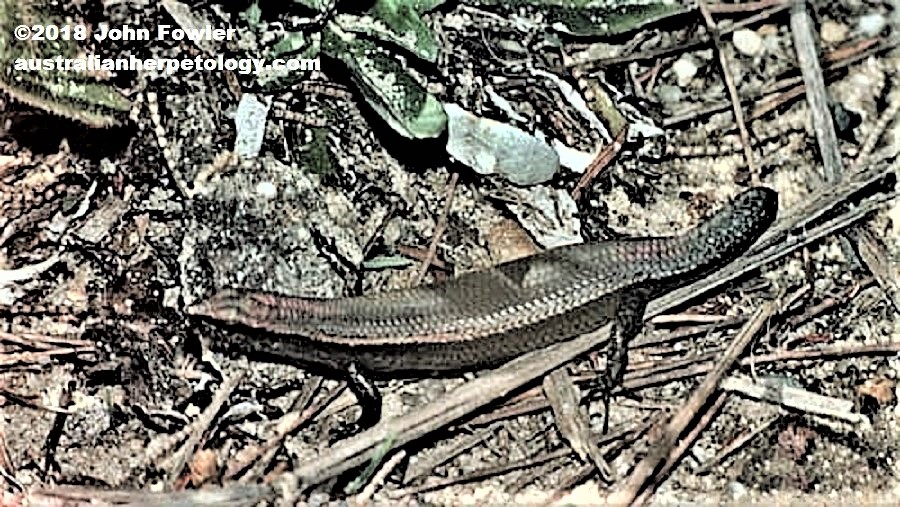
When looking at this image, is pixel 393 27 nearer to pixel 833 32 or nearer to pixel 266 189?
pixel 266 189

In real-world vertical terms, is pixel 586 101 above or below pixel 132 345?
above

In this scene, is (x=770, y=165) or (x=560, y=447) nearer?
(x=560, y=447)

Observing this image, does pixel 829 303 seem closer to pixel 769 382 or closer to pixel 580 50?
pixel 769 382

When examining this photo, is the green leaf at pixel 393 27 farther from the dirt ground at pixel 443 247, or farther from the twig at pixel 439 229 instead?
the twig at pixel 439 229

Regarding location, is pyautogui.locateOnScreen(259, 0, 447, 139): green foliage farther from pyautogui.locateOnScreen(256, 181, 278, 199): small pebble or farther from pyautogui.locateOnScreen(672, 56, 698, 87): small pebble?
pyautogui.locateOnScreen(672, 56, 698, 87): small pebble

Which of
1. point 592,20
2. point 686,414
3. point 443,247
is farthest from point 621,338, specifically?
point 592,20

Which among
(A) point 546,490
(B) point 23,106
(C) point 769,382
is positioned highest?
(B) point 23,106

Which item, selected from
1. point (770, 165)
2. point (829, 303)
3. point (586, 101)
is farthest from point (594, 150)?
point (829, 303)
